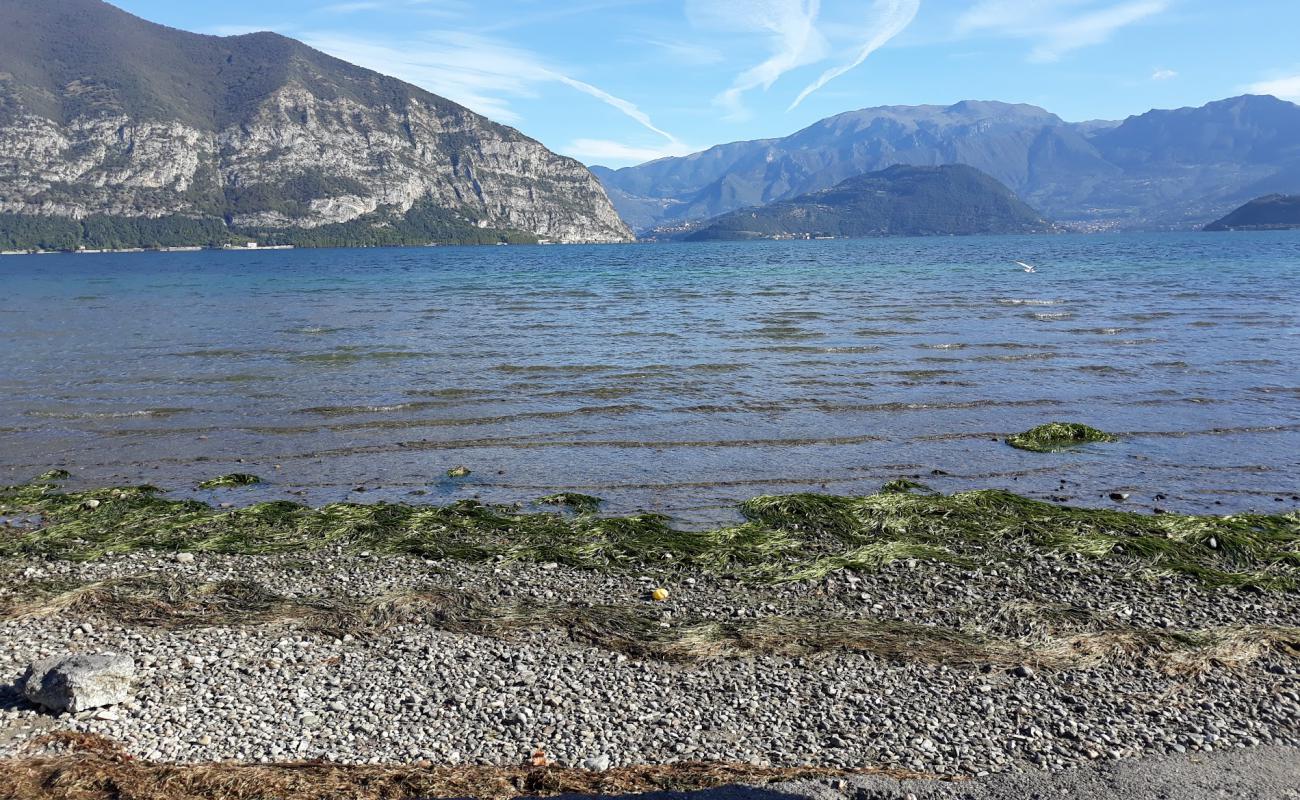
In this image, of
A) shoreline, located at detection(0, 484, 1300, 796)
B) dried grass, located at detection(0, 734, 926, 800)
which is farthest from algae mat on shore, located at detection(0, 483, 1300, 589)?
dried grass, located at detection(0, 734, 926, 800)

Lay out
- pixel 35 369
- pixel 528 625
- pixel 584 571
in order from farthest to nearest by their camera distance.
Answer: pixel 35 369 → pixel 584 571 → pixel 528 625

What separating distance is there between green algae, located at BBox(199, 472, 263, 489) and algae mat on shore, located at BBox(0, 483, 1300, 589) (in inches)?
41.5

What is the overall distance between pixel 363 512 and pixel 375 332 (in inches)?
1017

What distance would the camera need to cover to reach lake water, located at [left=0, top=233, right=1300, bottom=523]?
16000 mm

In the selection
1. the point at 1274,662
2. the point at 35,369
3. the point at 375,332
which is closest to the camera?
the point at 1274,662

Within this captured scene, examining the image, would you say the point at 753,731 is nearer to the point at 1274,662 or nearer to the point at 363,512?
the point at 1274,662

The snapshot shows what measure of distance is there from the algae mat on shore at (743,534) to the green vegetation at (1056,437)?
4.08 meters

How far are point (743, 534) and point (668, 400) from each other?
999 cm

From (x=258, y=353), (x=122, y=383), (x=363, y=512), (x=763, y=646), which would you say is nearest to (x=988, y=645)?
(x=763, y=646)

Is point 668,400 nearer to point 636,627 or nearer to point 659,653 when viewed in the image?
point 636,627

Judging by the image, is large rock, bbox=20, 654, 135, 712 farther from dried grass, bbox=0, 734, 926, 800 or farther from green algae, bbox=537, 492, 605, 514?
green algae, bbox=537, 492, 605, 514

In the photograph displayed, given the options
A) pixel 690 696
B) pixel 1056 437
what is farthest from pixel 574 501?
pixel 1056 437

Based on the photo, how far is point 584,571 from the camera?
1164 cm

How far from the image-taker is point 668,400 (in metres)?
22.5
